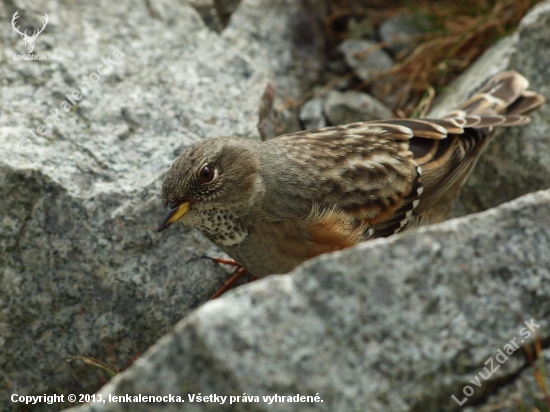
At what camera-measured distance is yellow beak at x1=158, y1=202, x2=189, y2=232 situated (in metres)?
4.43

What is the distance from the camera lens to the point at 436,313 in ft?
9.97

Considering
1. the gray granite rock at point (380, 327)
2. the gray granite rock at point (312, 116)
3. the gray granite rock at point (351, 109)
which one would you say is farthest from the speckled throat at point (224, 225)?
the gray granite rock at point (351, 109)

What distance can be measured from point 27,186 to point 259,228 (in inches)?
62.7

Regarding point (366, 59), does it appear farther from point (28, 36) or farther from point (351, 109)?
point (28, 36)

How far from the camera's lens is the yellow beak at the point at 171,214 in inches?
174

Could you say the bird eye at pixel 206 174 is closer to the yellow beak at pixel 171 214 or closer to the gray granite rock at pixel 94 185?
the yellow beak at pixel 171 214

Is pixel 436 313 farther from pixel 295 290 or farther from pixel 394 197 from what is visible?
pixel 394 197

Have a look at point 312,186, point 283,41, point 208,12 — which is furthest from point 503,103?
point 208,12

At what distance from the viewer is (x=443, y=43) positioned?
22.6ft

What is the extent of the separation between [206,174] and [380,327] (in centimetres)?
195

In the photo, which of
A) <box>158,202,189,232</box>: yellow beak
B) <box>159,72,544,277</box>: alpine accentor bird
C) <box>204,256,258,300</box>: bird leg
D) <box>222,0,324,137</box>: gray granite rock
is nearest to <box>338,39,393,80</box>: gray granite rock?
<box>222,0,324,137</box>: gray granite rock

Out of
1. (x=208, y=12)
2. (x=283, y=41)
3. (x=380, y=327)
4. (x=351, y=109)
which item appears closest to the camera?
(x=380, y=327)

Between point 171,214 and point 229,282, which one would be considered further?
point 229,282

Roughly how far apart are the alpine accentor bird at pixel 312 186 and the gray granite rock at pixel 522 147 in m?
0.64
